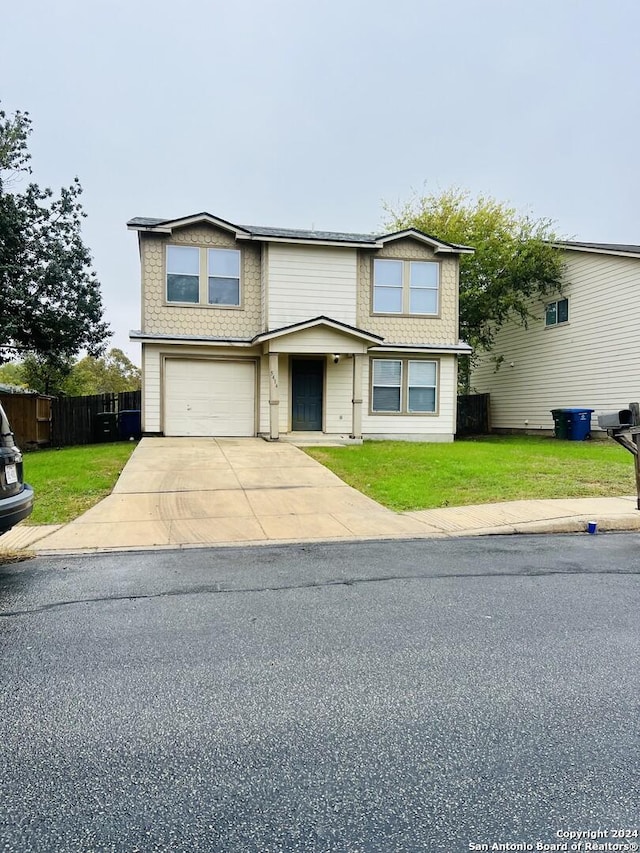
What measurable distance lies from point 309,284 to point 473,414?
38.4 feet

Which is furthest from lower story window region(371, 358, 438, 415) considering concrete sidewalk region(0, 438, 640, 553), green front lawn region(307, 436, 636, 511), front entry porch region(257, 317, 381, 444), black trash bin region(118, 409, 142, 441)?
black trash bin region(118, 409, 142, 441)

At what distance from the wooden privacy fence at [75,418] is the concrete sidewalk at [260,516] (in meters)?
9.40

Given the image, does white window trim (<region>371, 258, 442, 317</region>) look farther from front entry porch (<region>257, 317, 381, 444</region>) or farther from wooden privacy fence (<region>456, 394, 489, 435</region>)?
wooden privacy fence (<region>456, 394, 489, 435</region>)

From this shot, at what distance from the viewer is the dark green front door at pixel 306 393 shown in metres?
16.8

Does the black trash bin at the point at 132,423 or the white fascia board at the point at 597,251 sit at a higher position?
the white fascia board at the point at 597,251

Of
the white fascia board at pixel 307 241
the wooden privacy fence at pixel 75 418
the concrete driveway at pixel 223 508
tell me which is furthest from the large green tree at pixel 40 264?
the concrete driveway at pixel 223 508

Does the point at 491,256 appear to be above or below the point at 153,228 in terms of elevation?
above

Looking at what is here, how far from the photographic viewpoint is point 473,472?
34.9ft

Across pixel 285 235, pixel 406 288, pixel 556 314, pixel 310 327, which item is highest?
pixel 285 235

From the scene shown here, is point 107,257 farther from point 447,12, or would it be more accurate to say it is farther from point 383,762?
point 383,762

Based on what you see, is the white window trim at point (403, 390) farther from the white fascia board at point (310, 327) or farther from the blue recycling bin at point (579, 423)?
the blue recycling bin at point (579, 423)

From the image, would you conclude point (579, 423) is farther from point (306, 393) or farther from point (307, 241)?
point (307, 241)

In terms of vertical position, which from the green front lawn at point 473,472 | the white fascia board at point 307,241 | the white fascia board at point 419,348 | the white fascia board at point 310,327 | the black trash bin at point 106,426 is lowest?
the green front lawn at point 473,472

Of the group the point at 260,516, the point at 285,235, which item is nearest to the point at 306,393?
the point at 285,235
